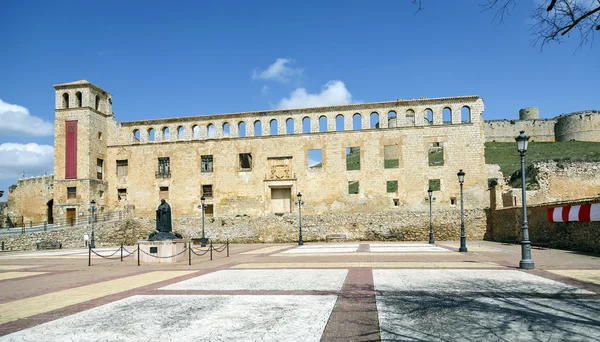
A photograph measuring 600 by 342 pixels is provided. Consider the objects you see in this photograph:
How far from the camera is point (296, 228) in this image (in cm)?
3216

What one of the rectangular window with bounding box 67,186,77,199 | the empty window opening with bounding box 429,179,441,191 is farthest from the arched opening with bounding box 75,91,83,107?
the empty window opening with bounding box 429,179,441,191

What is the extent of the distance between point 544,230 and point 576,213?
4.29 meters

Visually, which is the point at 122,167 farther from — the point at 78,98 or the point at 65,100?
the point at 65,100

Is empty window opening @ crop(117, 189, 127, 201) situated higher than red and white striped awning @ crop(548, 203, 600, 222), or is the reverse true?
empty window opening @ crop(117, 189, 127, 201)

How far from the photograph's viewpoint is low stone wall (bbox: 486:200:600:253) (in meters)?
17.2

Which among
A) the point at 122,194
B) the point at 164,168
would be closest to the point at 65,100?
the point at 122,194

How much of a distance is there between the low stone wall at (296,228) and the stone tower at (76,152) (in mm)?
4388

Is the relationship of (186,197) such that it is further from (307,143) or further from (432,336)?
(432,336)

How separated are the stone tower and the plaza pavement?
25.0 meters

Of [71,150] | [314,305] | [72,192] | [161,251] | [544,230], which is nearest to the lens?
[314,305]

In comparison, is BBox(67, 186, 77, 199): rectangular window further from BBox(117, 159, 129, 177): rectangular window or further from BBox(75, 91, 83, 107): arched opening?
BBox(75, 91, 83, 107): arched opening

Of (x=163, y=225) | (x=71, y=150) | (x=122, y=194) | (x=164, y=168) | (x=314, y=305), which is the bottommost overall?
(x=314, y=305)

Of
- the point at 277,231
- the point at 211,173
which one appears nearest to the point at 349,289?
the point at 277,231

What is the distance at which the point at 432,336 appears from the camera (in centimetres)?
541
